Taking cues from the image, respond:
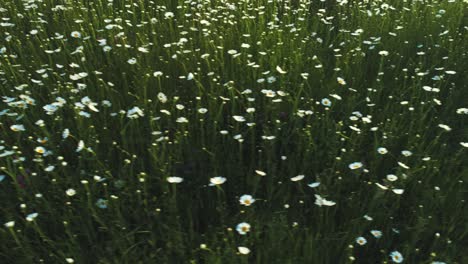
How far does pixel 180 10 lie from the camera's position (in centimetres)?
429

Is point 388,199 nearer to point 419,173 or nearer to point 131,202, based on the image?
point 419,173

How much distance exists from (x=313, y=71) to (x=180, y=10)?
1540 millimetres

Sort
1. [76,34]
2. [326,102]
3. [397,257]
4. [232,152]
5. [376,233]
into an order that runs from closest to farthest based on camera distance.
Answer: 1. [397,257]
2. [376,233]
3. [232,152]
4. [326,102]
5. [76,34]

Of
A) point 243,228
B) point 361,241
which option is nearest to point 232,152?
point 243,228

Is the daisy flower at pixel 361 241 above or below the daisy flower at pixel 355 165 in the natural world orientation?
below

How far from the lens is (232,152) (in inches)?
108

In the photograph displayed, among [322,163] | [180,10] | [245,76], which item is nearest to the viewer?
[322,163]

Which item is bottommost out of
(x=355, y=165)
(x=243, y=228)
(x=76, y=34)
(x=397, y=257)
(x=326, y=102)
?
(x=397, y=257)

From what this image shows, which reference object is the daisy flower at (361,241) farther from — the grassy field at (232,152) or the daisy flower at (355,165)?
the daisy flower at (355,165)

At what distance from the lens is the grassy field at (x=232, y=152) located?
2275mm

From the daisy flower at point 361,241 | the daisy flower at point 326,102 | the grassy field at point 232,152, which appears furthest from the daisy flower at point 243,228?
the daisy flower at point 326,102

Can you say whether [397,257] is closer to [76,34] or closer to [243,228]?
[243,228]

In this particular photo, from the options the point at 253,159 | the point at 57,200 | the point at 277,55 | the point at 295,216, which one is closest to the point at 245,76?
the point at 277,55

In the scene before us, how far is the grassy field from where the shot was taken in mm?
2275
